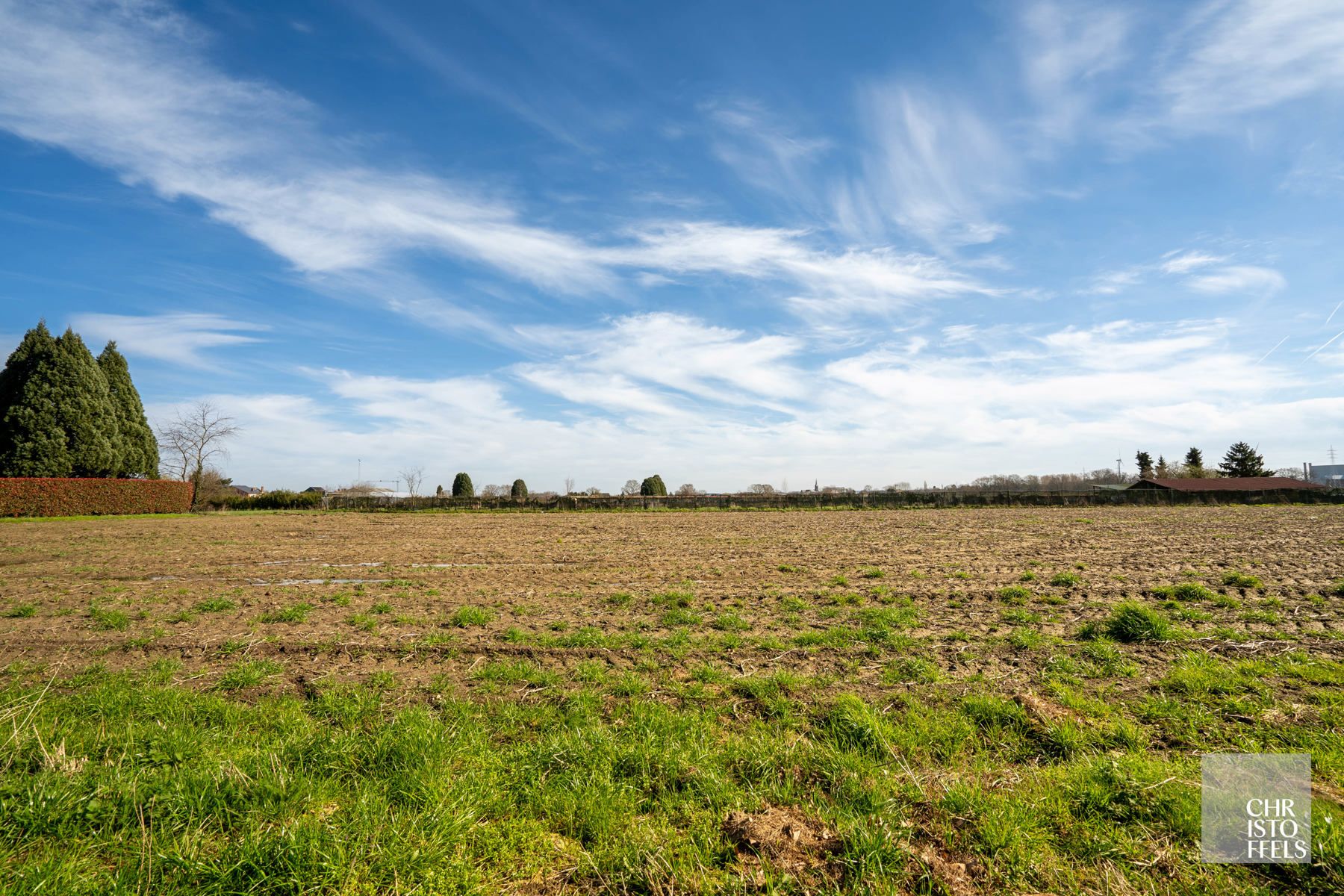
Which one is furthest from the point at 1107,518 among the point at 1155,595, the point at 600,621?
the point at 600,621

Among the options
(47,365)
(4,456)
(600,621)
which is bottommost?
(600,621)

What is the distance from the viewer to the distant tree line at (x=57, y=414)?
39.5 metres

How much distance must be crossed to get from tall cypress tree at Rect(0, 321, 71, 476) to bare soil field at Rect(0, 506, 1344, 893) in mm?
39656

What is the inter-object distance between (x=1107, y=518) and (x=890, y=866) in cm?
3536

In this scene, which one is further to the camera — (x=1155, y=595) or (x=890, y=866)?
(x=1155, y=595)

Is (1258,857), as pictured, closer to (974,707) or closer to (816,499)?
(974,707)

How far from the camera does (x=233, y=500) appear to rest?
180ft

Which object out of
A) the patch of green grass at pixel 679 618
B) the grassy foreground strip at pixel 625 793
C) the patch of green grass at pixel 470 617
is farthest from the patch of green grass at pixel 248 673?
the patch of green grass at pixel 679 618

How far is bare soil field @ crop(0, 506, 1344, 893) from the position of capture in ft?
→ 9.71

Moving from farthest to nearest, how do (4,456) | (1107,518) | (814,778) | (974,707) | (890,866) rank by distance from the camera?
(4,456) → (1107,518) → (974,707) → (814,778) → (890,866)

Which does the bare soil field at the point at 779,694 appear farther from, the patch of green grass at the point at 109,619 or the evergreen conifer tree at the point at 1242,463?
the evergreen conifer tree at the point at 1242,463

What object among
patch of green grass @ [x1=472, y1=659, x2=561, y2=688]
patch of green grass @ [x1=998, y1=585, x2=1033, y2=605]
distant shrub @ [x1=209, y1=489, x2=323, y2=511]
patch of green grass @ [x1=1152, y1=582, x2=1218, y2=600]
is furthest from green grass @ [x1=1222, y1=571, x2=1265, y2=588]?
distant shrub @ [x1=209, y1=489, x2=323, y2=511]

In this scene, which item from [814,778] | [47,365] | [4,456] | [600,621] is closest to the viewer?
[814,778]

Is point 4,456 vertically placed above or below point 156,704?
above
